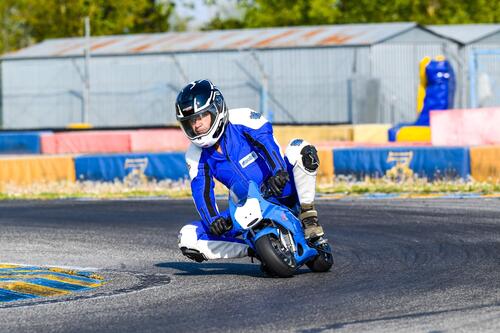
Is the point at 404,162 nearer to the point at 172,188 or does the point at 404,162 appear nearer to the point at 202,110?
the point at 172,188

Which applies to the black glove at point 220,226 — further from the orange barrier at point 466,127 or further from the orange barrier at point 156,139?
the orange barrier at point 156,139

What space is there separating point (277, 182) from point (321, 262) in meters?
0.73

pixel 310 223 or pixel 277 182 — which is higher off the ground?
pixel 277 182

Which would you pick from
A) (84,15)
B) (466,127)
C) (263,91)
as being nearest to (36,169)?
(466,127)

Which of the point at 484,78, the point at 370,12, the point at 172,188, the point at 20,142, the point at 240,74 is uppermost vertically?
the point at 370,12

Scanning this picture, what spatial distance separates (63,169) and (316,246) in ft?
38.4

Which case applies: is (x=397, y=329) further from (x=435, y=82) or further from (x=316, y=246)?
(x=435, y=82)

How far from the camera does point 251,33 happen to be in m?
44.5

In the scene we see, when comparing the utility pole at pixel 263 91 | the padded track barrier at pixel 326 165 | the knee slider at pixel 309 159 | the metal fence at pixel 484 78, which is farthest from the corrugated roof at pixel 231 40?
the knee slider at pixel 309 159

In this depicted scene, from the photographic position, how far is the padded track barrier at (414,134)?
2566cm

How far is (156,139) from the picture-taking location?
1169 inches

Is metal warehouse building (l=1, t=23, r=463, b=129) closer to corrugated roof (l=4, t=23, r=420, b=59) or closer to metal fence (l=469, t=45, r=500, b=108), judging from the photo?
corrugated roof (l=4, t=23, r=420, b=59)

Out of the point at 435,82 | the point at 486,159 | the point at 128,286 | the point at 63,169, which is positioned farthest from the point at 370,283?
the point at 435,82

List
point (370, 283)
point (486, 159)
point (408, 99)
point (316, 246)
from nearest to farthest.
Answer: point (370, 283) → point (316, 246) → point (486, 159) → point (408, 99)
